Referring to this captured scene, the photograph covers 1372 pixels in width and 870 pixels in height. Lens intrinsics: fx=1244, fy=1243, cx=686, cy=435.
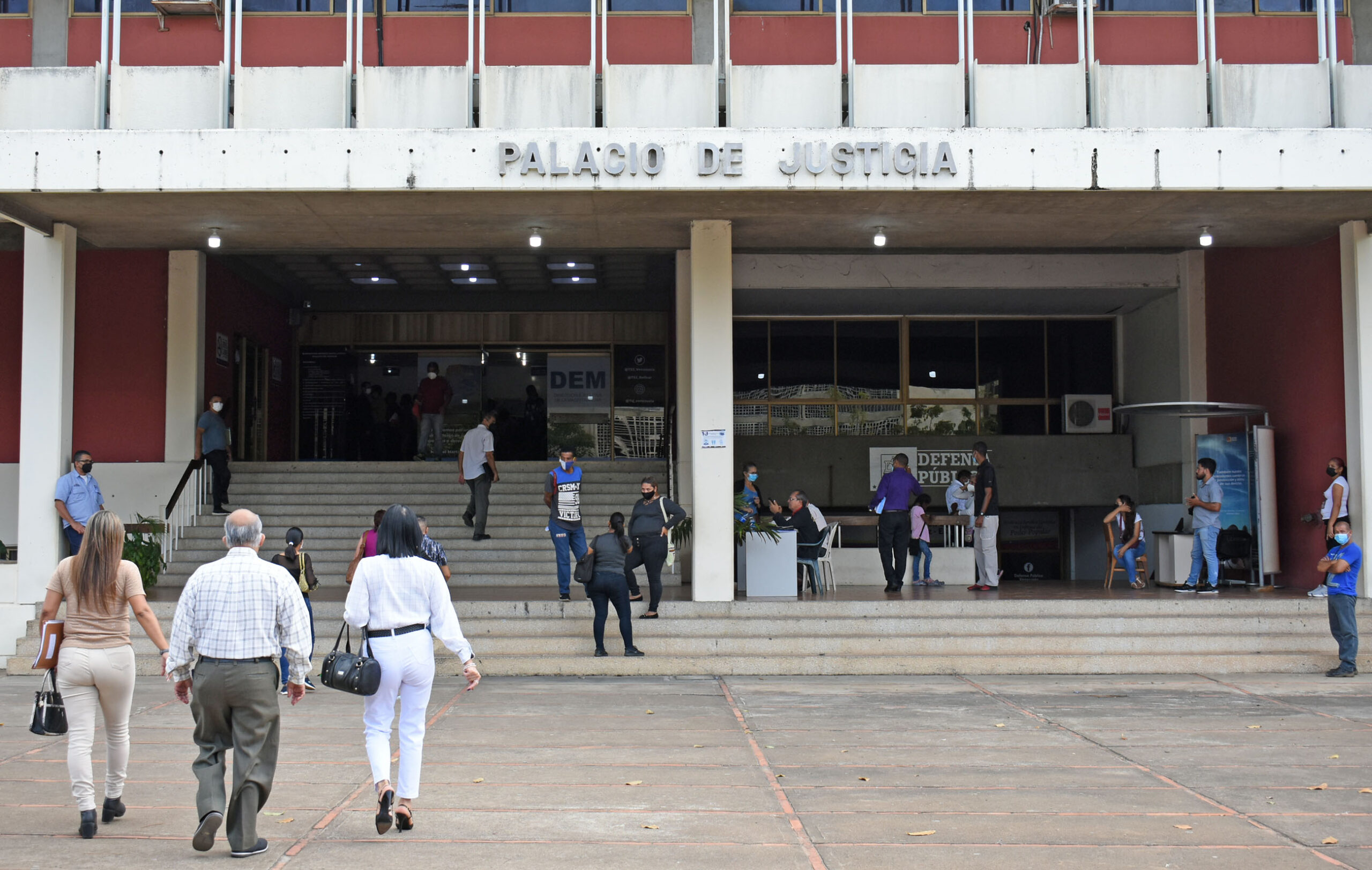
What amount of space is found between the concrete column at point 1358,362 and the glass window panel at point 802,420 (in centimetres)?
854

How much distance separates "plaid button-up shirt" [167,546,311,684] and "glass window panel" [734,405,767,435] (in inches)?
596

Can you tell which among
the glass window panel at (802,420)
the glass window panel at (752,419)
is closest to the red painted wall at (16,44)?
the glass window panel at (752,419)

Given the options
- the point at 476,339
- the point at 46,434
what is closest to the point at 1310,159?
the point at 46,434

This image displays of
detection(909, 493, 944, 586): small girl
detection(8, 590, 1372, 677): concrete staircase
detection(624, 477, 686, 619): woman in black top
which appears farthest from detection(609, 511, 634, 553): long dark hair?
detection(909, 493, 944, 586): small girl

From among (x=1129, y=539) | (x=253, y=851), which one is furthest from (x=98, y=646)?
(x=1129, y=539)

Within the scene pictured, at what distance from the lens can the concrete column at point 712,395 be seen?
1310cm

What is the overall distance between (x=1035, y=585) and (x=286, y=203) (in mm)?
10466

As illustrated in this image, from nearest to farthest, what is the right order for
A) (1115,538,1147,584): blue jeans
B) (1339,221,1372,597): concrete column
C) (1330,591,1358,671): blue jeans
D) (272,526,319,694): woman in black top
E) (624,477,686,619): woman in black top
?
(272,526,319,694): woman in black top
(1330,591,1358,671): blue jeans
(624,477,686,619): woman in black top
(1339,221,1372,597): concrete column
(1115,538,1147,584): blue jeans

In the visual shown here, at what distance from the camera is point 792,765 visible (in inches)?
298

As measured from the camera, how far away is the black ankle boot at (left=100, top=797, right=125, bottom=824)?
236 inches

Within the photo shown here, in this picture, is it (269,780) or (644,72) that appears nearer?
(269,780)

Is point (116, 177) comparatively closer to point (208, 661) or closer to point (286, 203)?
Answer: point (286, 203)

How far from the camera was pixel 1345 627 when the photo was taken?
11.4 metres

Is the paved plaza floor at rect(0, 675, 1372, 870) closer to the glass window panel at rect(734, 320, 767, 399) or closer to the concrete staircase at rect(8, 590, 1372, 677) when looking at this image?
the concrete staircase at rect(8, 590, 1372, 677)
